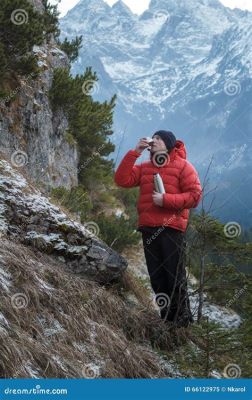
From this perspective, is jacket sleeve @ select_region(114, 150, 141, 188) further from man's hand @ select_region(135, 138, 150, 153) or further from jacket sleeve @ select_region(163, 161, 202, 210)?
jacket sleeve @ select_region(163, 161, 202, 210)

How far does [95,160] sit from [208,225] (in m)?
13.5

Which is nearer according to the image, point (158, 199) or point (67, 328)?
point (67, 328)

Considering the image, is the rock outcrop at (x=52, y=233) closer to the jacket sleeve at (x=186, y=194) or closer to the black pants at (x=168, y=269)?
the black pants at (x=168, y=269)

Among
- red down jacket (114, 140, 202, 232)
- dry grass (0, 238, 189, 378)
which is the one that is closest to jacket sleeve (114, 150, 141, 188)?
red down jacket (114, 140, 202, 232)

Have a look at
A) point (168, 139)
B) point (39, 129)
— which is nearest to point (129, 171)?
point (168, 139)

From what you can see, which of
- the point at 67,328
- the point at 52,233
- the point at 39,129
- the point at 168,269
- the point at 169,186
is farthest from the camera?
the point at 39,129

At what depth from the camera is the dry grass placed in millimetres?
4230

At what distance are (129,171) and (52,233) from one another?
4.20 ft

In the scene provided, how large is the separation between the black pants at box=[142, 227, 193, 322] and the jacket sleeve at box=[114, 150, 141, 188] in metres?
0.68

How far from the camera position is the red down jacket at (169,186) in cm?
595

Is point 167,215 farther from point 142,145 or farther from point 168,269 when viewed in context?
point 142,145

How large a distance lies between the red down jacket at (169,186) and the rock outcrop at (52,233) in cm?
81

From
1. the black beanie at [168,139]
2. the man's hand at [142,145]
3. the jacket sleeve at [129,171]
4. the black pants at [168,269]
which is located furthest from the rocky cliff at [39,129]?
the black pants at [168,269]

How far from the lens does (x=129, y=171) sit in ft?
20.6
